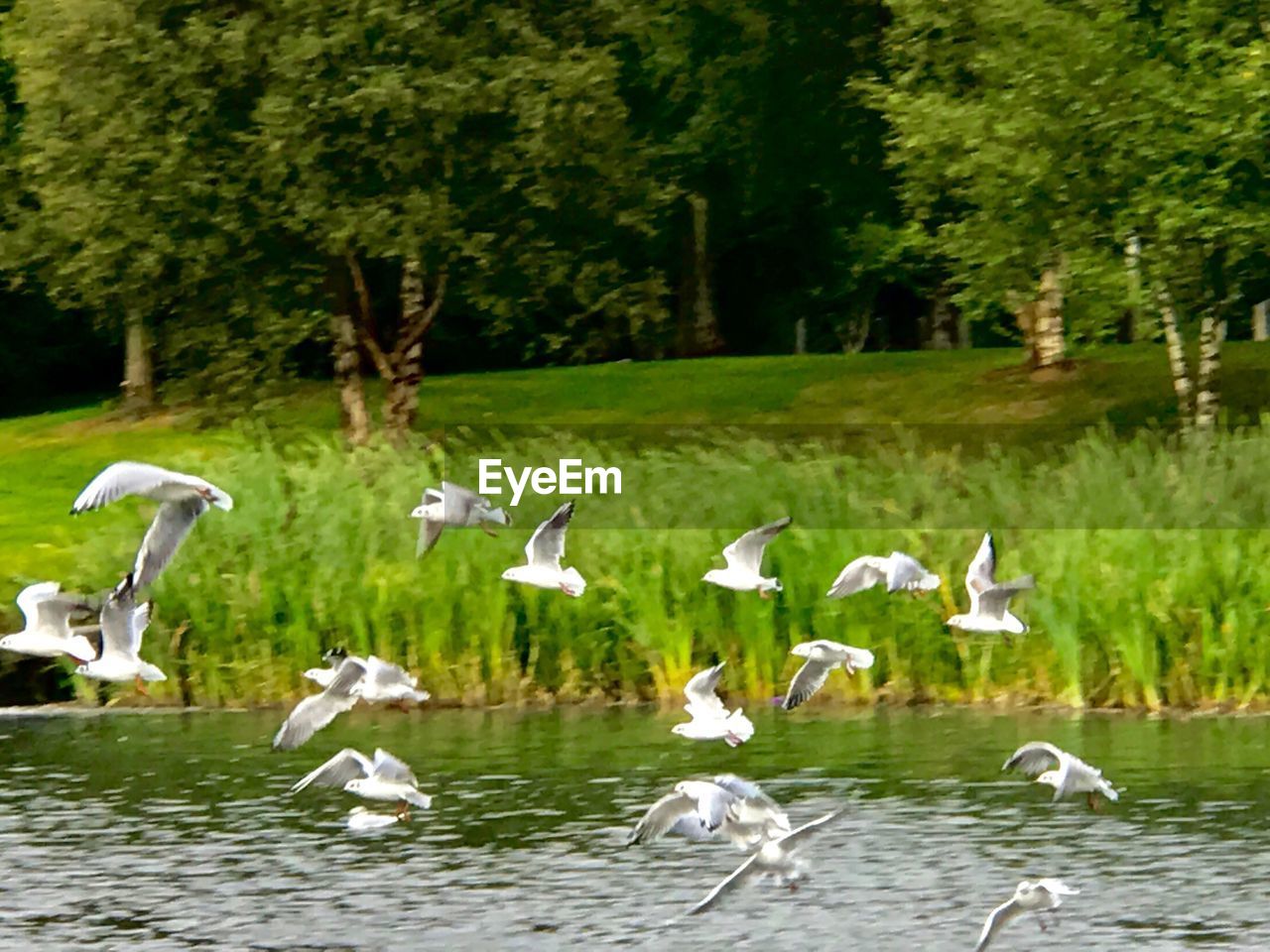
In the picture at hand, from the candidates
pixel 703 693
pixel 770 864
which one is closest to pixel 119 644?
pixel 703 693

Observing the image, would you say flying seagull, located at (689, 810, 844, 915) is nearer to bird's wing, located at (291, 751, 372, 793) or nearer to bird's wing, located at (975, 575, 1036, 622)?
bird's wing, located at (291, 751, 372, 793)

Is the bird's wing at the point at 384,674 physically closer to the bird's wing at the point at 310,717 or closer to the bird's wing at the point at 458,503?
the bird's wing at the point at 310,717

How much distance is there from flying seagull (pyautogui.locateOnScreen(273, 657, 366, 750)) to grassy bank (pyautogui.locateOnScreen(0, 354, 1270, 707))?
5.69 m

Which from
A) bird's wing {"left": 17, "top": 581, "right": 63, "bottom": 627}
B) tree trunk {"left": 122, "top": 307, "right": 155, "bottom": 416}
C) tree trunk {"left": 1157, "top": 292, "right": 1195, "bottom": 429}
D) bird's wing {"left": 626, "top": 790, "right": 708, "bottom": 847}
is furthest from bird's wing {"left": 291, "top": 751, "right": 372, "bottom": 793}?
tree trunk {"left": 122, "top": 307, "right": 155, "bottom": 416}

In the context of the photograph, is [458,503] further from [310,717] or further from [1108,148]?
[1108,148]

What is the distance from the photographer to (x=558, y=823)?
65.2 ft

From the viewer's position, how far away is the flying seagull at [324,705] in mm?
18422

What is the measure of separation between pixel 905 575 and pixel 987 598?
93 cm

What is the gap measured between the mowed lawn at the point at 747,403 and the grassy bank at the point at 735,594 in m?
12.8

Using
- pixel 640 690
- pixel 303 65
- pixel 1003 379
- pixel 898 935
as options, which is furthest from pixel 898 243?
pixel 898 935

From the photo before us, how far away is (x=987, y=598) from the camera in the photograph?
19.6 m

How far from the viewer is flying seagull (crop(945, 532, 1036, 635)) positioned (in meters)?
19.1

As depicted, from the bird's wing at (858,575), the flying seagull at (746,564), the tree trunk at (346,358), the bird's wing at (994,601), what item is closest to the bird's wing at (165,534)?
the flying seagull at (746,564)

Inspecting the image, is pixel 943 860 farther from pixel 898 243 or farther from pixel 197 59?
pixel 898 243
